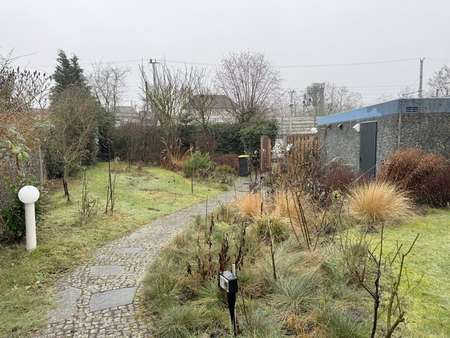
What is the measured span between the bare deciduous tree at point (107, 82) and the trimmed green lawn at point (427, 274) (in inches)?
841

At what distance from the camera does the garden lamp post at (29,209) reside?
12.4 feet

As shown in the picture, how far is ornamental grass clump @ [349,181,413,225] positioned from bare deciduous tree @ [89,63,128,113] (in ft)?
67.7

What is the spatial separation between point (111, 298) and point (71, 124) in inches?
333

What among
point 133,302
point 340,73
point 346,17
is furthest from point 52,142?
point 340,73

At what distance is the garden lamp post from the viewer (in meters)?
3.77

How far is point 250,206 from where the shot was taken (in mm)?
5363

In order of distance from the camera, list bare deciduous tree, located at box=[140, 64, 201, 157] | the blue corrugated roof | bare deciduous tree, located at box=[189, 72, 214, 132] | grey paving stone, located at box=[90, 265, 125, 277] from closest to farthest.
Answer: grey paving stone, located at box=[90, 265, 125, 277], the blue corrugated roof, bare deciduous tree, located at box=[140, 64, 201, 157], bare deciduous tree, located at box=[189, 72, 214, 132]

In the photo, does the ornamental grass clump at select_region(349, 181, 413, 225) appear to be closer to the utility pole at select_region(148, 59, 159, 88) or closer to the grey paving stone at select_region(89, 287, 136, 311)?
the grey paving stone at select_region(89, 287, 136, 311)

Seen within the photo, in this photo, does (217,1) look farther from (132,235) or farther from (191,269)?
(191,269)

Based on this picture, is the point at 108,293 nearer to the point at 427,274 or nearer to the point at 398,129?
the point at 427,274

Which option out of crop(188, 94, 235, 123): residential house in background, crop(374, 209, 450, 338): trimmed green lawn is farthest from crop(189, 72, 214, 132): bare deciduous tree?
crop(374, 209, 450, 338): trimmed green lawn

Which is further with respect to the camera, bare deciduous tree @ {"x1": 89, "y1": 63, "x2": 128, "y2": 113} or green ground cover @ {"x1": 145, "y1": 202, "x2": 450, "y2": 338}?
bare deciduous tree @ {"x1": 89, "y1": 63, "x2": 128, "y2": 113}

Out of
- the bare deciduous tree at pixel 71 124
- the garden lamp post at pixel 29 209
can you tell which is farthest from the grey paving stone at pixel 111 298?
the bare deciduous tree at pixel 71 124

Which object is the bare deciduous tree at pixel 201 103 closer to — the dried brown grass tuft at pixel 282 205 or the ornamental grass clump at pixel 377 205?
the dried brown grass tuft at pixel 282 205
